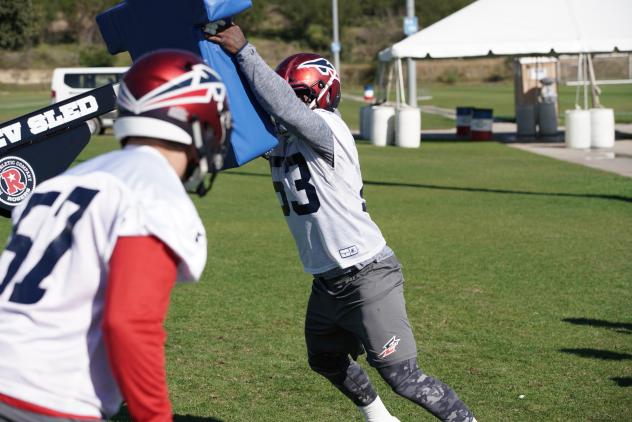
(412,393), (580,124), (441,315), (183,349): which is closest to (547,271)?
(441,315)

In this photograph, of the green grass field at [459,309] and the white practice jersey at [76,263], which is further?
the green grass field at [459,309]

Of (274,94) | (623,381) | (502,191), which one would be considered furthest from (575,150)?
(274,94)

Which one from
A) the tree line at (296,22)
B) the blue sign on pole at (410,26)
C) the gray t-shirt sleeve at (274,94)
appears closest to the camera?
the gray t-shirt sleeve at (274,94)

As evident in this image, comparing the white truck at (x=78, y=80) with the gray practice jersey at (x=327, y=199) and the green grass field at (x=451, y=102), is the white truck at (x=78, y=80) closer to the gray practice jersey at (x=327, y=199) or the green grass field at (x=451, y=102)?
the green grass field at (x=451, y=102)

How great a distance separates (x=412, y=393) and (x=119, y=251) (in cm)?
247

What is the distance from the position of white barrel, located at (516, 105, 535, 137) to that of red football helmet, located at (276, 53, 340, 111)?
26531 millimetres

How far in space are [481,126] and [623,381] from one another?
76.7 feet

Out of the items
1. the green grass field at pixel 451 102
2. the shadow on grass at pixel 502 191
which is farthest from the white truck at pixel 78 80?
the shadow on grass at pixel 502 191

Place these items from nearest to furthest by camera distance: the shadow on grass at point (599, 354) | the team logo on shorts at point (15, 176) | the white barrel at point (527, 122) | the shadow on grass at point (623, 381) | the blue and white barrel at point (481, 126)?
the team logo on shorts at point (15, 176)
the shadow on grass at point (623, 381)
the shadow on grass at point (599, 354)
the blue and white barrel at point (481, 126)
the white barrel at point (527, 122)

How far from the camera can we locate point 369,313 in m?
4.82

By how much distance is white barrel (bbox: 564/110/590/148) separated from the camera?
26000 mm

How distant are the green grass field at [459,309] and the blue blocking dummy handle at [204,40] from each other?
220cm

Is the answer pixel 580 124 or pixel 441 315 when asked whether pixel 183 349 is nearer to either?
pixel 441 315

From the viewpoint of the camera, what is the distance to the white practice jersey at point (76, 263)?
2639 mm
